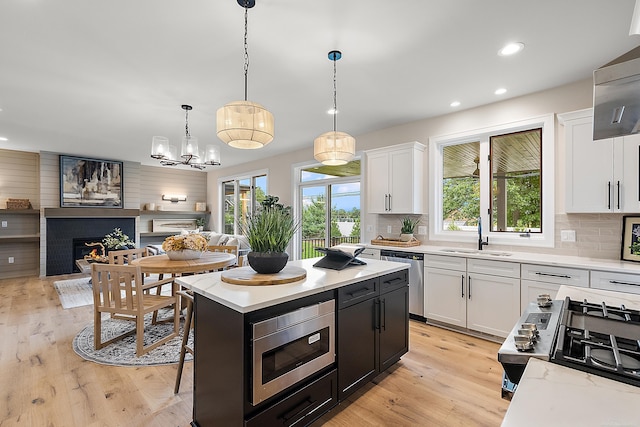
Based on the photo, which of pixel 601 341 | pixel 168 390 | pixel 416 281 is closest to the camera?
pixel 601 341

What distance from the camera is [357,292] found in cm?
219

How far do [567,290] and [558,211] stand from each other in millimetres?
2194

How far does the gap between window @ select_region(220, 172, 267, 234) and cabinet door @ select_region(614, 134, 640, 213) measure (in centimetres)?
607

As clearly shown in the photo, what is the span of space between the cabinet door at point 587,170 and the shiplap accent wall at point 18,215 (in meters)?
9.38

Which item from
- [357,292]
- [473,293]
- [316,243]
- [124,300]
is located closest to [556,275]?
[473,293]

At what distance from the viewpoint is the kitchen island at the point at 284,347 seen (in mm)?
1541

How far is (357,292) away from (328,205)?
12.4 ft

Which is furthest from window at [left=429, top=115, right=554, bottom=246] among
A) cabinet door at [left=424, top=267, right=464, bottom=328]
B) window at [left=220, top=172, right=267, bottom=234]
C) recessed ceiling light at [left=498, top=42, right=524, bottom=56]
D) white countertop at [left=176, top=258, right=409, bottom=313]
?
window at [left=220, top=172, right=267, bottom=234]

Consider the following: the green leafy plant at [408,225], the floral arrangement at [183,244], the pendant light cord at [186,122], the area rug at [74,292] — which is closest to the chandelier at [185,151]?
the pendant light cord at [186,122]

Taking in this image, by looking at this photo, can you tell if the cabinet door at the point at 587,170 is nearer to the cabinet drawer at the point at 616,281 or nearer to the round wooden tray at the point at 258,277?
the cabinet drawer at the point at 616,281

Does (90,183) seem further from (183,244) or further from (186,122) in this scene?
(183,244)

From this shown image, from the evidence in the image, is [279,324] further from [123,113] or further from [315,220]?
[315,220]

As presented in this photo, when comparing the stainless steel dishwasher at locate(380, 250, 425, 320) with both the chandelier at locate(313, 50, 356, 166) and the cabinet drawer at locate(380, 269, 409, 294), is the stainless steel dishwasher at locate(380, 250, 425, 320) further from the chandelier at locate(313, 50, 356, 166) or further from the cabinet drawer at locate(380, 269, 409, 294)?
the chandelier at locate(313, 50, 356, 166)

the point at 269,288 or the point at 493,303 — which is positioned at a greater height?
the point at 269,288
